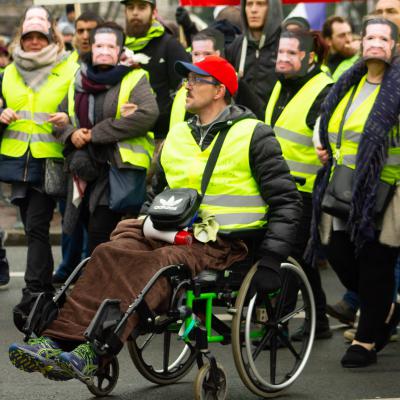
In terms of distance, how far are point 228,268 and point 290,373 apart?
75 cm

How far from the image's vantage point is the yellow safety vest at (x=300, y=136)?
852cm

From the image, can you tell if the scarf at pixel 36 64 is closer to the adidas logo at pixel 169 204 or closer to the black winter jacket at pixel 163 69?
the black winter jacket at pixel 163 69

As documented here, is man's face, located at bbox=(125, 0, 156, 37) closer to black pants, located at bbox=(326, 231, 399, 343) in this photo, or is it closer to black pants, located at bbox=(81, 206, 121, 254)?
black pants, located at bbox=(81, 206, 121, 254)

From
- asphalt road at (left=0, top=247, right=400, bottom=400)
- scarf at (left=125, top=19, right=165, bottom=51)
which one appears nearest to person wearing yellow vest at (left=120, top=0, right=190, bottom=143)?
scarf at (left=125, top=19, right=165, bottom=51)

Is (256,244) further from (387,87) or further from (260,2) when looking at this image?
(260,2)

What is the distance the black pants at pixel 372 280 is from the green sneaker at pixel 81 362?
230 cm

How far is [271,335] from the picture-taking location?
277 inches

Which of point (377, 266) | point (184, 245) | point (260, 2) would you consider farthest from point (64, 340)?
point (260, 2)

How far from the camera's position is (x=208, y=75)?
7.09 m

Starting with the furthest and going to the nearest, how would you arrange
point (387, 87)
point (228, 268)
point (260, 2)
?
point (260, 2)
point (387, 87)
point (228, 268)

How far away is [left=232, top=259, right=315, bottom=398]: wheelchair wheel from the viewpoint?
6.64m

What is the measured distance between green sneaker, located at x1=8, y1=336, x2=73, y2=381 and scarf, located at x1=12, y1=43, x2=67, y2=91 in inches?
145

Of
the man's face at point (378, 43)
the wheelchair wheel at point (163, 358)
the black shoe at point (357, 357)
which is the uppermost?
the man's face at point (378, 43)

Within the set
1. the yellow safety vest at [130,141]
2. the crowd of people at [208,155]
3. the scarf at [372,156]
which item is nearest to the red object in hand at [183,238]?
the crowd of people at [208,155]
